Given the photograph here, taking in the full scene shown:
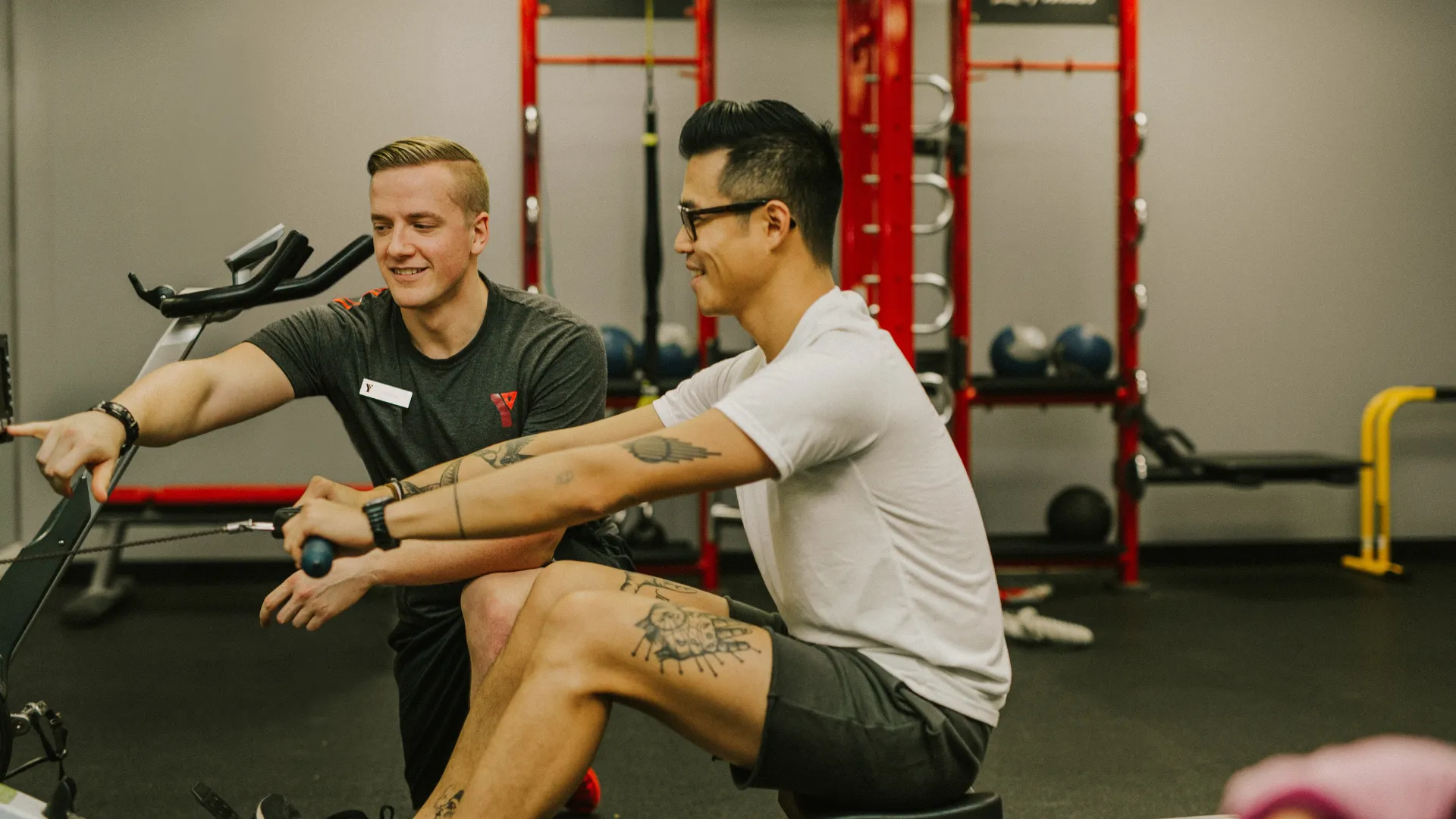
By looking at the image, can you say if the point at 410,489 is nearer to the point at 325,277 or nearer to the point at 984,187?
the point at 325,277

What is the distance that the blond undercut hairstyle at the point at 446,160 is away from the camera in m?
1.98

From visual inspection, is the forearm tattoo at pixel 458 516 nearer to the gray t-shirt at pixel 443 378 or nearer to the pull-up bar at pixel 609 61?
the gray t-shirt at pixel 443 378

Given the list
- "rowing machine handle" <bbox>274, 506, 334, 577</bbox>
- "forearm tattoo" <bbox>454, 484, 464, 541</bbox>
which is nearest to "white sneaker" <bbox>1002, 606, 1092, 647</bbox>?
"forearm tattoo" <bbox>454, 484, 464, 541</bbox>

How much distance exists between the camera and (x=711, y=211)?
1.54 m

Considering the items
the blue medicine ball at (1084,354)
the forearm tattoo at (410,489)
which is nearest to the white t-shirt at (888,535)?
the forearm tattoo at (410,489)

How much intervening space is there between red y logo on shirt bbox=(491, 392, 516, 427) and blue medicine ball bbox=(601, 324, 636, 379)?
222 centimetres

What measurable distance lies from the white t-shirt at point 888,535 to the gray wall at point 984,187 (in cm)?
343

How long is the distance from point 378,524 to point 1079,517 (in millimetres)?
3597

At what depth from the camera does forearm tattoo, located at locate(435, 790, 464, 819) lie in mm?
1464

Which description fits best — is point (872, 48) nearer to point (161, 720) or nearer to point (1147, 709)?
point (1147, 709)

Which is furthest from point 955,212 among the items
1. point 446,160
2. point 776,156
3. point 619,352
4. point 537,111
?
point 776,156

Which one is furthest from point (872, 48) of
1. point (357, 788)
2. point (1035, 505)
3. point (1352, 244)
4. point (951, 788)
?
point (951, 788)

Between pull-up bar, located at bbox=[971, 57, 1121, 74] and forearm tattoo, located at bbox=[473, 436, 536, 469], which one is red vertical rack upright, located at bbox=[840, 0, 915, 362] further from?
forearm tattoo, located at bbox=[473, 436, 536, 469]

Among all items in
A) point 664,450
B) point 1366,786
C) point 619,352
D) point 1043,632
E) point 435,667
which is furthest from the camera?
point 619,352
